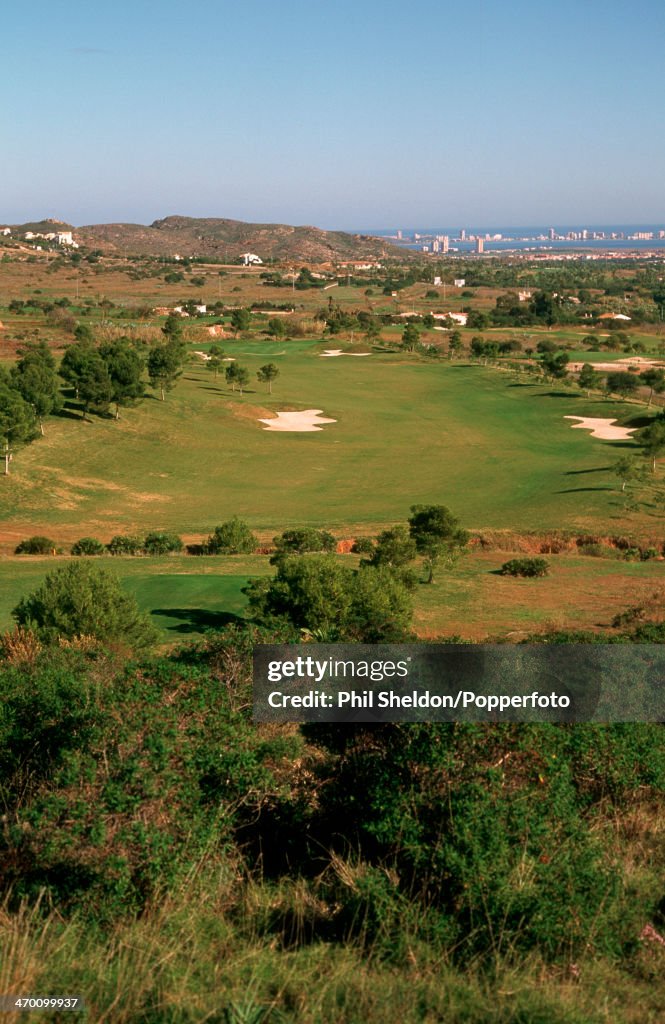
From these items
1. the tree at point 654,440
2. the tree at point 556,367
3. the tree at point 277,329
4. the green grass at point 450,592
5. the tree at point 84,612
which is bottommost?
the green grass at point 450,592

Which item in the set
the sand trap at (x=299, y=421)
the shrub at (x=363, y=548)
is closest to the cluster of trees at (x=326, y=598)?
the shrub at (x=363, y=548)

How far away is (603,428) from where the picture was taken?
69.1 metres

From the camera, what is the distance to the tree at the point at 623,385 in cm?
8194

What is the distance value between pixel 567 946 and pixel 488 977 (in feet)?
2.55

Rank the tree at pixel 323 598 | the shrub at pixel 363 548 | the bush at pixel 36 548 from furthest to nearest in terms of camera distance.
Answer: the bush at pixel 36 548
the shrub at pixel 363 548
the tree at pixel 323 598

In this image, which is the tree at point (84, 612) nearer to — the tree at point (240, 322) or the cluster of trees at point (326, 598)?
the cluster of trees at point (326, 598)

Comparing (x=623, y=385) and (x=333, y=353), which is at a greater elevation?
(x=333, y=353)

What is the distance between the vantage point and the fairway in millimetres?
46625

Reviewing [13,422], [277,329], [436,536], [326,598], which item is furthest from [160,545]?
[277,329]

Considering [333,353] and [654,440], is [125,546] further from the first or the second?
[333,353]

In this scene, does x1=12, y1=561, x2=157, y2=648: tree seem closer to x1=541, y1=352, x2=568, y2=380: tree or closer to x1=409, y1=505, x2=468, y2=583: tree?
x1=409, y1=505, x2=468, y2=583: tree

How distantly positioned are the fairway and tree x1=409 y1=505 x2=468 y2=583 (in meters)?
11.3

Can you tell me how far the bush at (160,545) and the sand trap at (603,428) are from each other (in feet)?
118

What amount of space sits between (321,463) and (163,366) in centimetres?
1477
